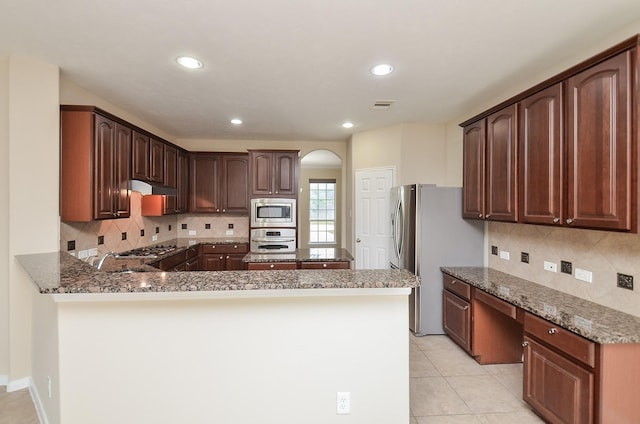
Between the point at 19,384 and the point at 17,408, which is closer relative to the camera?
the point at 17,408

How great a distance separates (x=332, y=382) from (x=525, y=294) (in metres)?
1.75

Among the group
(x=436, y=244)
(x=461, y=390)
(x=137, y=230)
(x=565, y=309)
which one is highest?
(x=137, y=230)

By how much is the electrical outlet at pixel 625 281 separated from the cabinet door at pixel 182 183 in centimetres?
503

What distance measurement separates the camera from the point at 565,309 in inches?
82.2

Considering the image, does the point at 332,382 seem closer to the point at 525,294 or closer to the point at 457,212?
the point at 525,294

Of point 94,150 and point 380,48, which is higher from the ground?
point 380,48

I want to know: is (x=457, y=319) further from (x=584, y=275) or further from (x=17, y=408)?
(x=17, y=408)

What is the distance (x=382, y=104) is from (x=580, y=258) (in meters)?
2.37

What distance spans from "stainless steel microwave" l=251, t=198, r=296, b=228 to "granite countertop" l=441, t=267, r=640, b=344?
2943 millimetres

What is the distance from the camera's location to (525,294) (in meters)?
2.46

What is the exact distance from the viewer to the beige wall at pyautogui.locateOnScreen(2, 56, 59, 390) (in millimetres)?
2420

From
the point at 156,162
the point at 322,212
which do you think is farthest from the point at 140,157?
the point at 322,212

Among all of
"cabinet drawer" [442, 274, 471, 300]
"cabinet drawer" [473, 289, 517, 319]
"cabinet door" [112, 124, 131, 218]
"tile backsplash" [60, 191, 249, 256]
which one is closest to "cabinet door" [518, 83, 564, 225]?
"cabinet drawer" [473, 289, 517, 319]

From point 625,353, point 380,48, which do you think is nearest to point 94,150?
point 380,48
